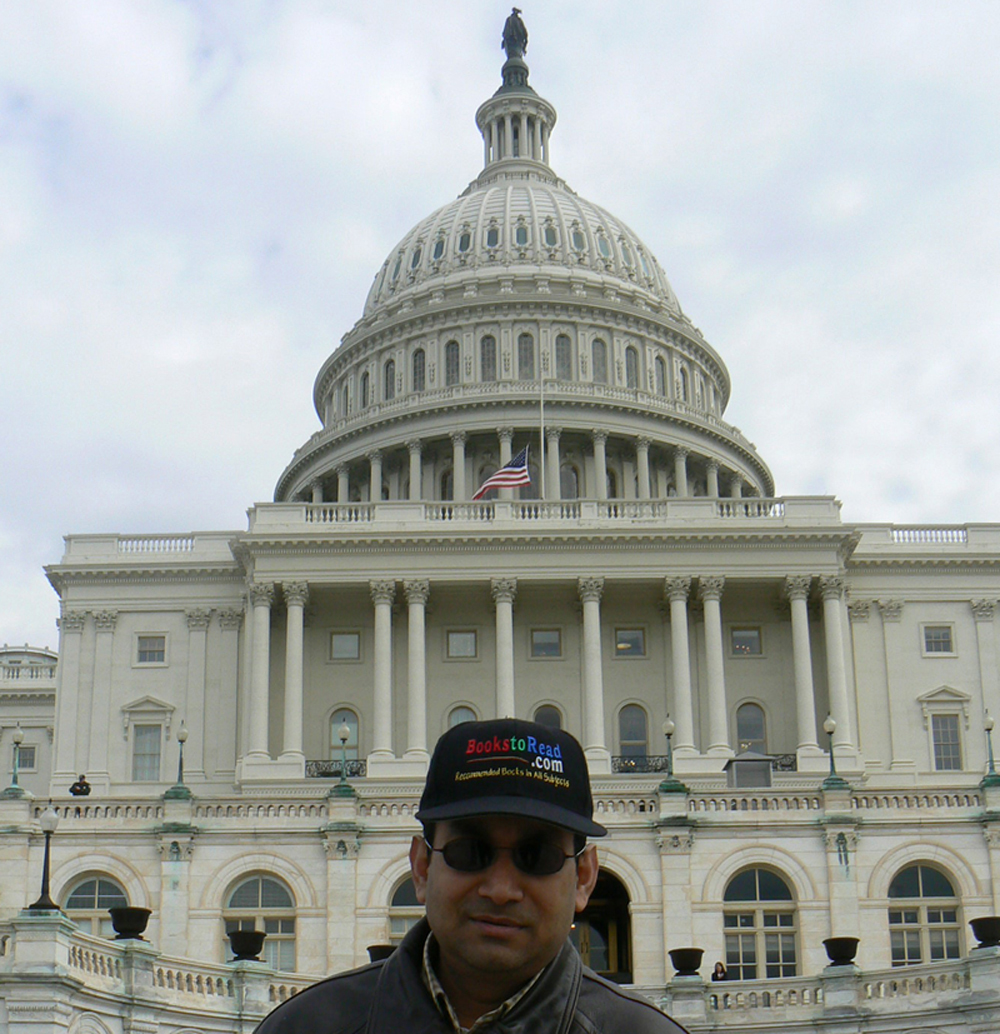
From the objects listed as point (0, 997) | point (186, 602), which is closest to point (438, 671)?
point (186, 602)

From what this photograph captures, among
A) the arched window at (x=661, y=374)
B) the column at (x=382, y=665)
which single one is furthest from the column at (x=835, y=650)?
the arched window at (x=661, y=374)

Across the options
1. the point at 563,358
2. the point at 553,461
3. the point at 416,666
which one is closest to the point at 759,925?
the point at 416,666

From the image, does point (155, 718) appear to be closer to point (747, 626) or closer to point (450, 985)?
point (747, 626)

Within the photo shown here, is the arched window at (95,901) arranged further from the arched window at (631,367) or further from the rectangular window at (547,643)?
the arched window at (631,367)

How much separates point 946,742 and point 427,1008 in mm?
75718

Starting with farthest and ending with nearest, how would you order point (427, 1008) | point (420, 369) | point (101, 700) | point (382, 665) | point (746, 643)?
1. point (420, 369)
2. point (746, 643)
3. point (101, 700)
4. point (382, 665)
5. point (427, 1008)

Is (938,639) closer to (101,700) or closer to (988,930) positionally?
(101,700)

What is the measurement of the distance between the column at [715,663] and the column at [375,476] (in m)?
30.1

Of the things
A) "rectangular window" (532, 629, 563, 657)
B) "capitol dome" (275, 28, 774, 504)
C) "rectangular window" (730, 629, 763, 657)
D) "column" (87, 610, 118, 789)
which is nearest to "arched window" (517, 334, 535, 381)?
"capitol dome" (275, 28, 774, 504)

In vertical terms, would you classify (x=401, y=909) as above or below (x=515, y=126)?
below

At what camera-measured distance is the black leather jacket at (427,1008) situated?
14.3 feet

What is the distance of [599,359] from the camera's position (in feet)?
357

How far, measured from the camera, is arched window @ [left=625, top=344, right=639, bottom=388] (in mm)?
108688

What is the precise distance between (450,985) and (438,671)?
72.7m
